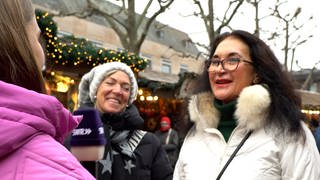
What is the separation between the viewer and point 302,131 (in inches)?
81.5

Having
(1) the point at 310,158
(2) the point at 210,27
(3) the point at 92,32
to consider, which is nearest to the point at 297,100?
(1) the point at 310,158

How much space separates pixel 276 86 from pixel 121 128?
1.14 meters

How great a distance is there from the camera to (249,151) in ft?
6.90

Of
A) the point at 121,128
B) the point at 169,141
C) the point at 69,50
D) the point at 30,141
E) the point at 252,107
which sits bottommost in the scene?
the point at 169,141

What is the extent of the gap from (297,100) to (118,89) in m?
1.28

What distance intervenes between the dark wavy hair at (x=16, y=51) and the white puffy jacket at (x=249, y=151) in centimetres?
144

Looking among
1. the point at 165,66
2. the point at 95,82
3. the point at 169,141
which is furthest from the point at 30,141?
the point at 165,66

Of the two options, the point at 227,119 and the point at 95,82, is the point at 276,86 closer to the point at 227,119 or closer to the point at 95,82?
the point at 227,119

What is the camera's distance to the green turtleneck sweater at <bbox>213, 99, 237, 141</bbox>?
7.70ft

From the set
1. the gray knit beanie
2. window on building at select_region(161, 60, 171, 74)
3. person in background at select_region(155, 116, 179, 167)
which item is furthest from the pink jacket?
window on building at select_region(161, 60, 171, 74)

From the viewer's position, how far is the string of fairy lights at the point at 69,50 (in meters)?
6.79

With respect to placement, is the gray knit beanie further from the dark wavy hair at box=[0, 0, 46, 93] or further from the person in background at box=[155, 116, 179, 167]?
the person in background at box=[155, 116, 179, 167]

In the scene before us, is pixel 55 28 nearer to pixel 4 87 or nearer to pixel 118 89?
pixel 118 89

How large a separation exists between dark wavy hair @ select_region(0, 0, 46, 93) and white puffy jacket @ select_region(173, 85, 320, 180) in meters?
→ 1.44
